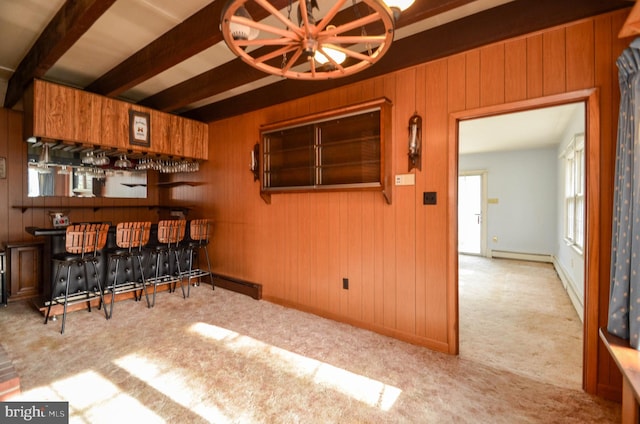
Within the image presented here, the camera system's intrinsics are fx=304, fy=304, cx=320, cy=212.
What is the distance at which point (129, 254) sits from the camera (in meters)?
3.77

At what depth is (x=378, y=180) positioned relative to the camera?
2.97m

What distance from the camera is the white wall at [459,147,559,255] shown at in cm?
682

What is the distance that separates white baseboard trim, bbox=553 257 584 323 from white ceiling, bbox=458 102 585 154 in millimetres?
2430

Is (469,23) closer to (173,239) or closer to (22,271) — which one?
(173,239)

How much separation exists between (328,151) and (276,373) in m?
2.21

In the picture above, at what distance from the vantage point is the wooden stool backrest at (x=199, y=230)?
4448mm

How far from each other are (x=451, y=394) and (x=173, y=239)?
12.4 ft

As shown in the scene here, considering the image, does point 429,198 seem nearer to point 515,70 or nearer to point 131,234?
point 515,70

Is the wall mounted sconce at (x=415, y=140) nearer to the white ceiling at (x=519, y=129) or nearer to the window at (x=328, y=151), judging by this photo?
the window at (x=328, y=151)

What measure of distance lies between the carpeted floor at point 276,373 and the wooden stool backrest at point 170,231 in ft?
3.52

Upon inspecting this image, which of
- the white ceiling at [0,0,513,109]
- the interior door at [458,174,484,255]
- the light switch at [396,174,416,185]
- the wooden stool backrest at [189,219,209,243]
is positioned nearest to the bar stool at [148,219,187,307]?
the wooden stool backrest at [189,219,209,243]

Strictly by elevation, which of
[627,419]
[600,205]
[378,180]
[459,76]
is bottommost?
[627,419]

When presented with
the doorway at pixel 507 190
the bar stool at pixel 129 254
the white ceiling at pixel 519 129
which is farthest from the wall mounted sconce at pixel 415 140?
the bar stool at pixel 129 254

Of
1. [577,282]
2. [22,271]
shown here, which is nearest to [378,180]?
[577,282]
